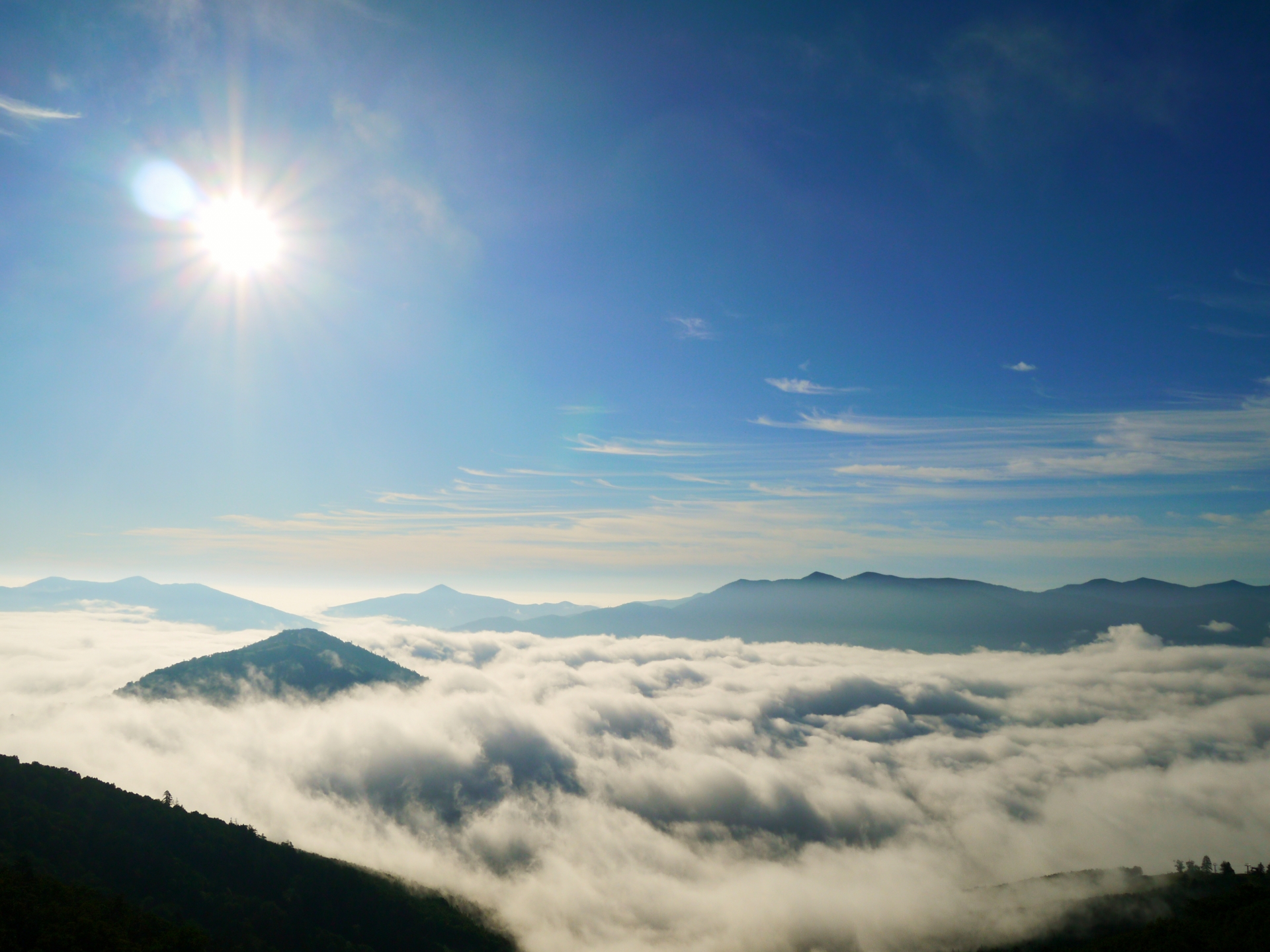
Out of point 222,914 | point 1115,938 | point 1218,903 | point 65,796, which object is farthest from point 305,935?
point 1218,903

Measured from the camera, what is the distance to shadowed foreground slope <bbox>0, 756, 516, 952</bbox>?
125 m

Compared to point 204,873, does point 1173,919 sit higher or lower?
lower

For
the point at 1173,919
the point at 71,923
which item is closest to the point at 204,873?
the point at 71,923

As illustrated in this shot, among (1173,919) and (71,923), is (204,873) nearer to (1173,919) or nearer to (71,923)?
(71,923)

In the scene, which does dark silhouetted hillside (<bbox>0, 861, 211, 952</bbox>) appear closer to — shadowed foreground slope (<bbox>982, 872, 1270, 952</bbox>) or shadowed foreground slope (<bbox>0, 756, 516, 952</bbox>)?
shadowed foreground slope (<bbox>0, 756, 516, 952</bbox>)

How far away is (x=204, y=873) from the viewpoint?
143 m

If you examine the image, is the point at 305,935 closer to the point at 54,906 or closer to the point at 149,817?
the point at 149,817

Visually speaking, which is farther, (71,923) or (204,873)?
(204,873)

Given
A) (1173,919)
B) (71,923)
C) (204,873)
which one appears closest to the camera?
(71,923)

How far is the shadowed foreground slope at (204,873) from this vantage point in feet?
411

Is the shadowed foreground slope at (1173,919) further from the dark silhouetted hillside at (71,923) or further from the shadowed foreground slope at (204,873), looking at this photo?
the dark silhouetted hillside at (71,923)

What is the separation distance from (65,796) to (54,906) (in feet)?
247

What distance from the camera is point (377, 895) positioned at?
168625 mm

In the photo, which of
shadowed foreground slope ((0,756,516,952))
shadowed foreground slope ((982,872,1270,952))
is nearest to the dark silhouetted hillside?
shadowed foreground slope ((0,756,516,952))
